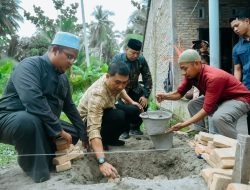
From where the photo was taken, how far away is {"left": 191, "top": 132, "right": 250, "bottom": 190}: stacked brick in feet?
8.68

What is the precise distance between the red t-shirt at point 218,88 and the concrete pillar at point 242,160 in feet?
4.93

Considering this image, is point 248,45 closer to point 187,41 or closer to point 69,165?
point 69,165

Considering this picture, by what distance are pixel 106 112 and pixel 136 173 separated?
87cm

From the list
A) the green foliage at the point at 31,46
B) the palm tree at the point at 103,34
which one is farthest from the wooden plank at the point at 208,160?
the palm tree at the point at 103,34

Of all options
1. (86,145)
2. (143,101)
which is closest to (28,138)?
(86,145)

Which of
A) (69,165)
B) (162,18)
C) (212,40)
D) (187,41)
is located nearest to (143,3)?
(162,18)

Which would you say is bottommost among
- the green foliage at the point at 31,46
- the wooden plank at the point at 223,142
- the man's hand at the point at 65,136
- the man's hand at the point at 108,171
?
the man's hand at the point at 108,171

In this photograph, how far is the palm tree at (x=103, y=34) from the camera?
4616cm

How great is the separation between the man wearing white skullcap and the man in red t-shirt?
4.78 ft

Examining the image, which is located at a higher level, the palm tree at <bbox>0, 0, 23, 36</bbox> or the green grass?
the palm tree at <bbox>0, 0, 23, 36</bbox>

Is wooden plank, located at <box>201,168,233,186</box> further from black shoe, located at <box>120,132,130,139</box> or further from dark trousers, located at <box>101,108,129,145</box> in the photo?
black shoe, located at <box>120,132,130,139</box>

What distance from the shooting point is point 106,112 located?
436cm

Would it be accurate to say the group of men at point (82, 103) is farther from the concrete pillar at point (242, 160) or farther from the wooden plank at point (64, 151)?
the concrete pillar at point (242, 160)

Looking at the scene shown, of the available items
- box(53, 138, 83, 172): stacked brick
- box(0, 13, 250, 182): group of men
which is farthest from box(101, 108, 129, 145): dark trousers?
box(53, 138, 83, 172): stacked brick
